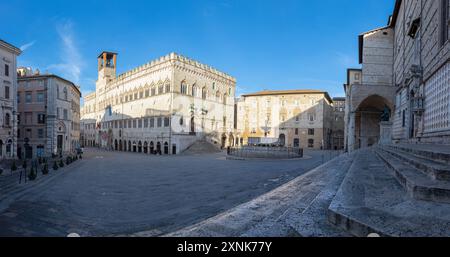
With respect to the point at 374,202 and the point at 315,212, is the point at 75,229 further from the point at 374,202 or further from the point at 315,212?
the point at 374,202

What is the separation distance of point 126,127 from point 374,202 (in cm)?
5136

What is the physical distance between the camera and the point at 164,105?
40812mm

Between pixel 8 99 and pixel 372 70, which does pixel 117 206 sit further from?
pixel 372 70

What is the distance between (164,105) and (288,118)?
101 ft

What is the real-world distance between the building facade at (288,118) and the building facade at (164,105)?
8.74m

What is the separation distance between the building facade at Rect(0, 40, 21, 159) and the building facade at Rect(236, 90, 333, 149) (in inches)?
1604

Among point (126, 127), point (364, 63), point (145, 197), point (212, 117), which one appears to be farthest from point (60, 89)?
point (364, 63)

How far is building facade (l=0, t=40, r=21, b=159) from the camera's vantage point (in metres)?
25.8

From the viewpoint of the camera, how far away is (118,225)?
6.57 m

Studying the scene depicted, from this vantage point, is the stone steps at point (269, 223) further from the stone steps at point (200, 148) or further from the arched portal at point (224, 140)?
the arched portal at point (224, 140)

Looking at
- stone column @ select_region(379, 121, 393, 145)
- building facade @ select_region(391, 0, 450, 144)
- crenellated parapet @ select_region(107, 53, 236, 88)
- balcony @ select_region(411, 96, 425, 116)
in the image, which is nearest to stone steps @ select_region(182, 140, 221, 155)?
crenellated parapet @ select_region(107, 53, 236, 88)

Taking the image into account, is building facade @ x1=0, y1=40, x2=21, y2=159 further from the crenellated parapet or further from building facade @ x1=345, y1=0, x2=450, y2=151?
building facade @ x1=345, y1=0, x2=450, y2=151

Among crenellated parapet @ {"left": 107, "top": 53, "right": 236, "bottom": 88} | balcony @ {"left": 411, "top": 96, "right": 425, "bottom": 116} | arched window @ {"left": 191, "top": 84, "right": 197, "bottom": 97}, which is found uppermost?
crenellated parapet @ {"left": 107, "top": 53, "right": 236, "bottom": 88}

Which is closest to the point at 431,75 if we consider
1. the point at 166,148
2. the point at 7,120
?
the point at 166,148
